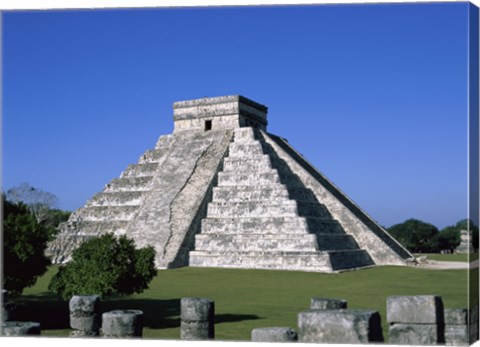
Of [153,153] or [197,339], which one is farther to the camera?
[153,153]

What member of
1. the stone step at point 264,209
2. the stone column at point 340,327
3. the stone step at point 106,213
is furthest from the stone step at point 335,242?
the stone column at point 340,327

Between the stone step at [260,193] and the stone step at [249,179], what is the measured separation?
1.16 feet

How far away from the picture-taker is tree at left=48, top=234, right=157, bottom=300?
12211mm

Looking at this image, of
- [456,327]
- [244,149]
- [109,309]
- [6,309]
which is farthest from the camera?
[244,149]

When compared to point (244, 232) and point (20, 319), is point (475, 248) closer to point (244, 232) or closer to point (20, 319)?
point (20, 319)

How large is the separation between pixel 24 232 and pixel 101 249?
4.78 ft

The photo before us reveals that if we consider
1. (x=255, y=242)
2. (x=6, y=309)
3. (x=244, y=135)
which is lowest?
(x=6, y=309)

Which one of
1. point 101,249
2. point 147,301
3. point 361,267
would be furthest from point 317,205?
point 101,249

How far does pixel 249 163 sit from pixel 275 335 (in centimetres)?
2011

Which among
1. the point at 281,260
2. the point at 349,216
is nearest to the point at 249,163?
the point at 349,216

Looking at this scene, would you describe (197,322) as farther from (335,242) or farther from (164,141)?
(164,141)

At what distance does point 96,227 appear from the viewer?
1130 inches

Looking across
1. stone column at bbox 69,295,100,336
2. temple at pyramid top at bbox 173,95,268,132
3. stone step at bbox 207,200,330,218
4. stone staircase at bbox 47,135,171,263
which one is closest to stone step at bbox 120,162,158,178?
stone staircase at bbox 47,135,171,263

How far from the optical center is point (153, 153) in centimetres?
3247
